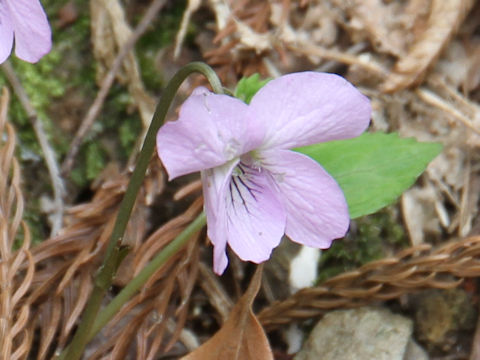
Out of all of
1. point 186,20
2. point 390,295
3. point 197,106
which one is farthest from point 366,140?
point 186,20

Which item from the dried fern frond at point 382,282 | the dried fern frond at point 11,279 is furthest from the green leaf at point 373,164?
the dried fern frond at point 11,279

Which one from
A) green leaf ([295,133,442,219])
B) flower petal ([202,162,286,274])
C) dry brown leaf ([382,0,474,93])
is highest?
flower petal ([202,162,286,274])

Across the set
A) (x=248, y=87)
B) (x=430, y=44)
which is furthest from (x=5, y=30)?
(x=430, y=44)

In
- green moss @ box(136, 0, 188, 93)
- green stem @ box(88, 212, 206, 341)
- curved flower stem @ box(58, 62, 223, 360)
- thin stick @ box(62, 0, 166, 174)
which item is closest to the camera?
curved flower stem @ box(58, 62, 223, 360)

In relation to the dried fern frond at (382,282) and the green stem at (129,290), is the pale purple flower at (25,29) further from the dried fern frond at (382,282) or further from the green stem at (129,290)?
the dried fern frond at (382,282)

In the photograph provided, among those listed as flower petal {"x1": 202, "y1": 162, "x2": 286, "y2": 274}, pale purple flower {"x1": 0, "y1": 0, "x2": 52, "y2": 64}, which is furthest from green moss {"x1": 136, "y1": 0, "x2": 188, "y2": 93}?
flower petal {"x1": 202, "y1": 162, "x2": 286, "y2": 274}

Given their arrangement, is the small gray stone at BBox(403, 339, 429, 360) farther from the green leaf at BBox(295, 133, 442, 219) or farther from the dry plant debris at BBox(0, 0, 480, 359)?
the green leaf at BBox(295, 133, 442, 219)
